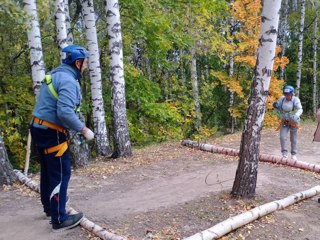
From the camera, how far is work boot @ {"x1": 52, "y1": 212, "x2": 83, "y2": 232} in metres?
4.30

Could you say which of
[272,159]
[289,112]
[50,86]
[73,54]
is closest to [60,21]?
[73,54]

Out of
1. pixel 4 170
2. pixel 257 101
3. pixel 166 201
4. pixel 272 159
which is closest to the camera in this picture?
pixel 257 101

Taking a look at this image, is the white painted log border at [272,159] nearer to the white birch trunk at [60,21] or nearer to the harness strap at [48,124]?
the white birch trunk at [60,21]

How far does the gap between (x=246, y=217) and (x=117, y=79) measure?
4927 mm

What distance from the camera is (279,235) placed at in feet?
14.1

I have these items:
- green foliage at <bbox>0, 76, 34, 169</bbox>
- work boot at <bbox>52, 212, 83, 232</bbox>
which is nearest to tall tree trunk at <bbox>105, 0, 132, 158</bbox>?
work boot at <bbox>52, 212, 83, 232</bbox>

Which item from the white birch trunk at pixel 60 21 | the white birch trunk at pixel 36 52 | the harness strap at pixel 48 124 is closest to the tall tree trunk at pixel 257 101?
the harness strap at pixel 48 124

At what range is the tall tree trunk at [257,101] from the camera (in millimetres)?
4844

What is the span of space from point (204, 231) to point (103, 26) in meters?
10.2

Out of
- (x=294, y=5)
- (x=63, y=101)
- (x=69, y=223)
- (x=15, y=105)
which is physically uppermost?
(x=294, y=5)

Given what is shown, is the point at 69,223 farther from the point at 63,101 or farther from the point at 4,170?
the point at 4,170

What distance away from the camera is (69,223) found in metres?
4.36

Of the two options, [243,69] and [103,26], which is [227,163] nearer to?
[103,26]

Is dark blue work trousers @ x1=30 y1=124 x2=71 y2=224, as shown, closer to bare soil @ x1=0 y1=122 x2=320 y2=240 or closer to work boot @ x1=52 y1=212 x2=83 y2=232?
work boot @ x1=52 y1=212 x2=83 y2=232
